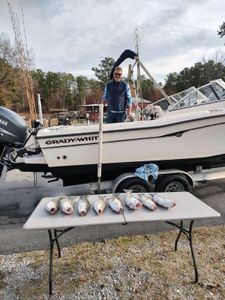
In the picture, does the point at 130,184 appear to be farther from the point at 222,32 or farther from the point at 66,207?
the point at 222,32

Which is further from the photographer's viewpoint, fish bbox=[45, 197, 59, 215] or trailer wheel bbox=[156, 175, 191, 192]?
trailer wheel bbox=[156, 175, 191, 192]

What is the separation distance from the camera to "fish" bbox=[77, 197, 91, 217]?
2.84 meters

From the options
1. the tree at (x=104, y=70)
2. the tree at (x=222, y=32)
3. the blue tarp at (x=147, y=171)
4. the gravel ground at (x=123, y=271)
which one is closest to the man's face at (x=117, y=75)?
the blue tarp at (x=147, y=171)

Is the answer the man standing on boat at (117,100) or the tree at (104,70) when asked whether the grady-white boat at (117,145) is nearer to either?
the man standing on boat at (117,100)

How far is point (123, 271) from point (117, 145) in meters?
2.17

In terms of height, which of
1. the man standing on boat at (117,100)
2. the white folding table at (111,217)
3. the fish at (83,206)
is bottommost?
the white folding table at (111,217)

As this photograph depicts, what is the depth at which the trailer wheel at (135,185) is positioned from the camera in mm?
4848

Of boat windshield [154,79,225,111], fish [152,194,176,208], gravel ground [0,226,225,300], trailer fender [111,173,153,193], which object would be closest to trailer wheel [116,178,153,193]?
trailer fender [111,173,153,193]

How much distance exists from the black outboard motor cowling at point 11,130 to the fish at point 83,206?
A: 7.85ft

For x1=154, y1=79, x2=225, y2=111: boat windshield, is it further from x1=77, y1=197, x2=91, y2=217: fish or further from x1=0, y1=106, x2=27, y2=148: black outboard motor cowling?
x1=77, y1=197, x2=91, y2=217: fish

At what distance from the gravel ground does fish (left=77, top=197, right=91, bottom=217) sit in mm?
641

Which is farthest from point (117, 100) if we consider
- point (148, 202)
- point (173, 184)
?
point (148, 202)

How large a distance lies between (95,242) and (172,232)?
3.14 ft

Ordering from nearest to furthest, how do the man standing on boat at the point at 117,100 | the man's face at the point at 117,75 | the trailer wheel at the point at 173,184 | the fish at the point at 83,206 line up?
the fish at the point at 83,206 → the trailer wheel at the point at 173,184 → the man's face at the point at 117,75 → the man standing on boat at the point at 117,100
